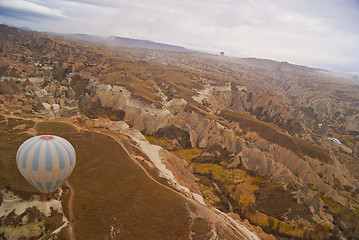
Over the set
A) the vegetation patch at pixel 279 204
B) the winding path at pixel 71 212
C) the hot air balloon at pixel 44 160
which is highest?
the hot air balloon at pixel 44 160

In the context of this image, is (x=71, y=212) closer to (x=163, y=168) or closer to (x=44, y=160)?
(x=44, y=160)

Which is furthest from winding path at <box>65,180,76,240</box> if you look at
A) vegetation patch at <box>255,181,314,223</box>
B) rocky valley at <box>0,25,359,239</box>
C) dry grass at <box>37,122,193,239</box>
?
vegetation patch at <box>255,181,314,223</box>

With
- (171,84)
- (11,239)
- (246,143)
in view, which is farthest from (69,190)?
(171,84)

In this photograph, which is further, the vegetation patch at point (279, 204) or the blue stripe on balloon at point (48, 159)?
the vegetation patch at point (279, 204)

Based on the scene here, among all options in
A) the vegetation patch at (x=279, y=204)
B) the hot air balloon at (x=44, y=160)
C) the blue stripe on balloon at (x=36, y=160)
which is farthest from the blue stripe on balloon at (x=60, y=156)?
the vegetation patch at (x=279, y=204)

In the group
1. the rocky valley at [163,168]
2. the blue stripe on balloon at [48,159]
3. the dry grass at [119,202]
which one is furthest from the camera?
the rocky valley at [163,168]

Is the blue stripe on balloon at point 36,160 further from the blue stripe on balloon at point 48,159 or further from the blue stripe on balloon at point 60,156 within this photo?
the blue stripe on balloon at point 60,156

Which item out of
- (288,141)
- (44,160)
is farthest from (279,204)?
(44,160)

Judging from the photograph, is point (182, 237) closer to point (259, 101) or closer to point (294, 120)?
point (294, 120)
